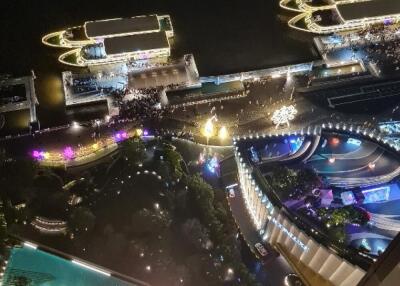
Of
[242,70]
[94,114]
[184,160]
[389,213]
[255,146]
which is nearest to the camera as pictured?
[389,213]

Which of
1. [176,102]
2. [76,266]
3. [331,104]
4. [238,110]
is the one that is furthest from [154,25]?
[76,266]

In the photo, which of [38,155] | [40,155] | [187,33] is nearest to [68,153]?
[40,155]

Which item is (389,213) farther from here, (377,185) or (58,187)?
(58,187)

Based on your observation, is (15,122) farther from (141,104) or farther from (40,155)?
(141,104)

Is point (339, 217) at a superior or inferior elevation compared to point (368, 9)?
inferior

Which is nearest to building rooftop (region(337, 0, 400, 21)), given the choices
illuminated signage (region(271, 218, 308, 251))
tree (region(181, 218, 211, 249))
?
illuminated signage (region(271, 218, 308, 251))

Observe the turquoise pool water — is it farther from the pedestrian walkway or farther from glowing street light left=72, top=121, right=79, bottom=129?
glowing street light left=72, top=121, right=79, bottom=129
